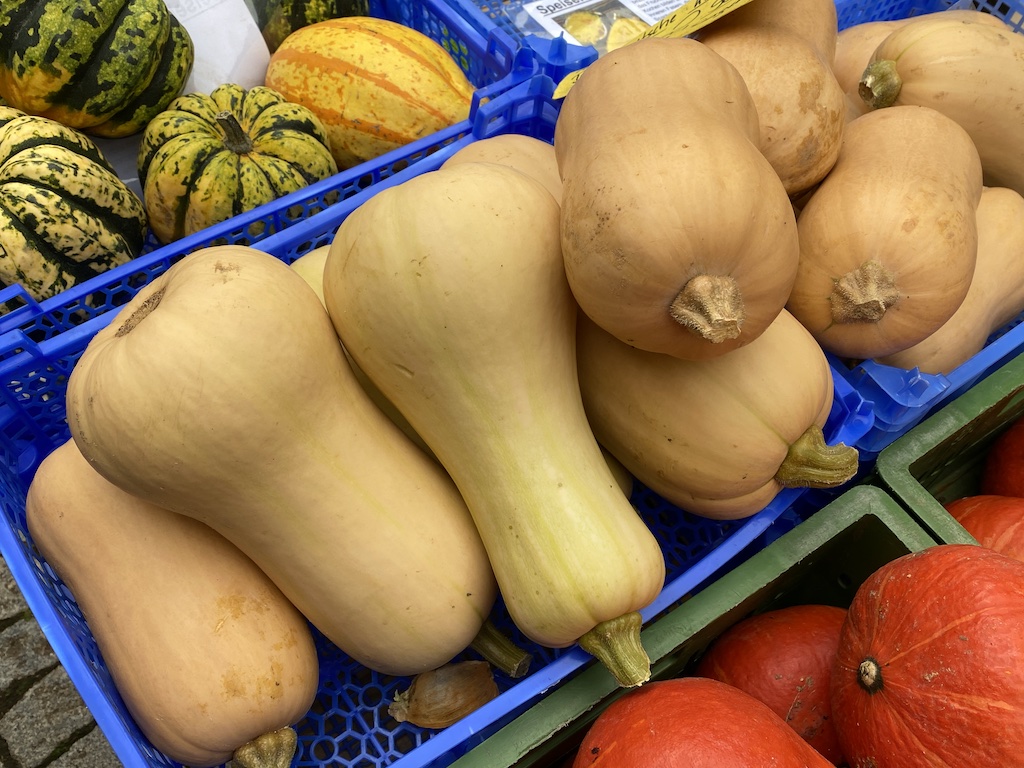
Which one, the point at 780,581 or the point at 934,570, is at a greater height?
the point at 934,570

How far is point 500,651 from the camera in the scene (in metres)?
0.98

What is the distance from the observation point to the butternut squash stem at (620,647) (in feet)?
2.77

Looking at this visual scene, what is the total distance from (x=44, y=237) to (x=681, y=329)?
1.03m

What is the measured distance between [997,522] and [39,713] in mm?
1800

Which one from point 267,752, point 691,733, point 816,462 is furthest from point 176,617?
point 816,462

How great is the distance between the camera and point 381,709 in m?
1.09

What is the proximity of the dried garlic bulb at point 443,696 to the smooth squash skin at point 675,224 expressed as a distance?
0.51 metres

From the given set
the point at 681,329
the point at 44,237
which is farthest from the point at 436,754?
the point at 44,237

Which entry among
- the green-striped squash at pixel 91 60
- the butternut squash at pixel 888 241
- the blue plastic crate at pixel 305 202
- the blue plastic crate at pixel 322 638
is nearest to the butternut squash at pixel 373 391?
the blue plastic crate at pixel 322 638

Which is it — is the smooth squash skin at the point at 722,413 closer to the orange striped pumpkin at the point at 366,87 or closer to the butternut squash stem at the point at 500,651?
the butternut squash stem at the point at 500,651

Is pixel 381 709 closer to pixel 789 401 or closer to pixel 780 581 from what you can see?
pixel 780 581

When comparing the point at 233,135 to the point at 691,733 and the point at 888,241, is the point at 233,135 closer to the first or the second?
the point at 888,241

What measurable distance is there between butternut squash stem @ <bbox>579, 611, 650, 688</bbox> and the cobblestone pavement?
118 cm

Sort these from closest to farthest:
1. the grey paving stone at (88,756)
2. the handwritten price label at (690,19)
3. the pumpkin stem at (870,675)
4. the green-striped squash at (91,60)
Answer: the pumpkin stem at (870,675), the handwritten price label at (690,19), the green-striped squash at (91,60), the grey paving stone at (88,756)
